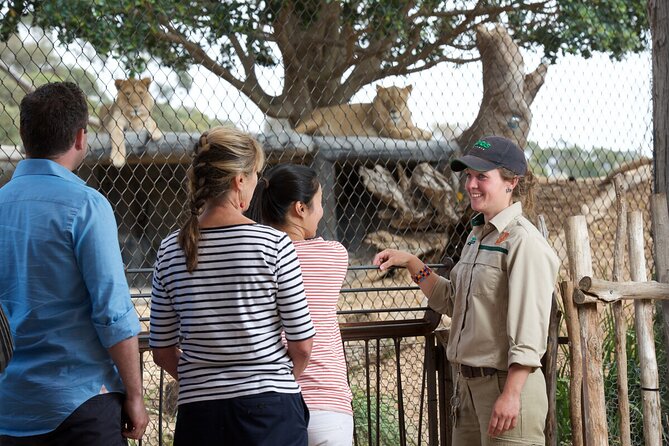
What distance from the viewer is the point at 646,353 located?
10.5ft

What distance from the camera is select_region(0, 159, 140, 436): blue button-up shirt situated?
190cm

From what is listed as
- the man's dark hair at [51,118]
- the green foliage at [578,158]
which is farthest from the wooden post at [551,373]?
the man's dark hair at [51,118]

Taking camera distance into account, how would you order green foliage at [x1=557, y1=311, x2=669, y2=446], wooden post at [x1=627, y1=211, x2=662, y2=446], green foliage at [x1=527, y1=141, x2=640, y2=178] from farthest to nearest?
green foliage at [x1=527, y1=141, x2=640, y2=178] < green foliage at [x1=557, y1=311, x2=669, y2=446] < wooden post at [x1=627, y1=211, x2=662, y2=446]

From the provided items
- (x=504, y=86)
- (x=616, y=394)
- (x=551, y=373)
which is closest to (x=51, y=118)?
(x=551, y=373)

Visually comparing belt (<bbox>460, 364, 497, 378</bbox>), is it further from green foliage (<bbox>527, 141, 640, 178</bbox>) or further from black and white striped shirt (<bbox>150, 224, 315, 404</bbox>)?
green foliage (<bbox>527, 141, 640, 178</bbox>)

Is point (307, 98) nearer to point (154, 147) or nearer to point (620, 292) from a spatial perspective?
point (154, 147)

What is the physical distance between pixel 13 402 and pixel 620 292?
7.09 ft

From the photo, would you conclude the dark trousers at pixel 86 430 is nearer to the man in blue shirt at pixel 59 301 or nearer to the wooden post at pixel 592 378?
the man in blue shirt at pixel 59 301

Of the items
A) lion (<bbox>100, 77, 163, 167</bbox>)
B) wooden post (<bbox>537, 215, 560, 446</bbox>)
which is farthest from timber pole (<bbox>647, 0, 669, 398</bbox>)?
lion (<bbox>100, 77, 163, 167</bbox>)

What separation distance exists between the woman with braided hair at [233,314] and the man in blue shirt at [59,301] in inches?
6.2

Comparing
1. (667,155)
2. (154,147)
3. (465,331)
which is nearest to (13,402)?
(465,331)

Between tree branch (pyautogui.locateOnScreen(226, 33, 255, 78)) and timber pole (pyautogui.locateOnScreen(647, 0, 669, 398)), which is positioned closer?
timber pole (pyautogui.locateOnScreen(647, 0, 669, 398))

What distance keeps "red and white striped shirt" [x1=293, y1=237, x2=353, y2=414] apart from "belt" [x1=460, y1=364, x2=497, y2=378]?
0.46 m

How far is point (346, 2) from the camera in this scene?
26.3 feet
